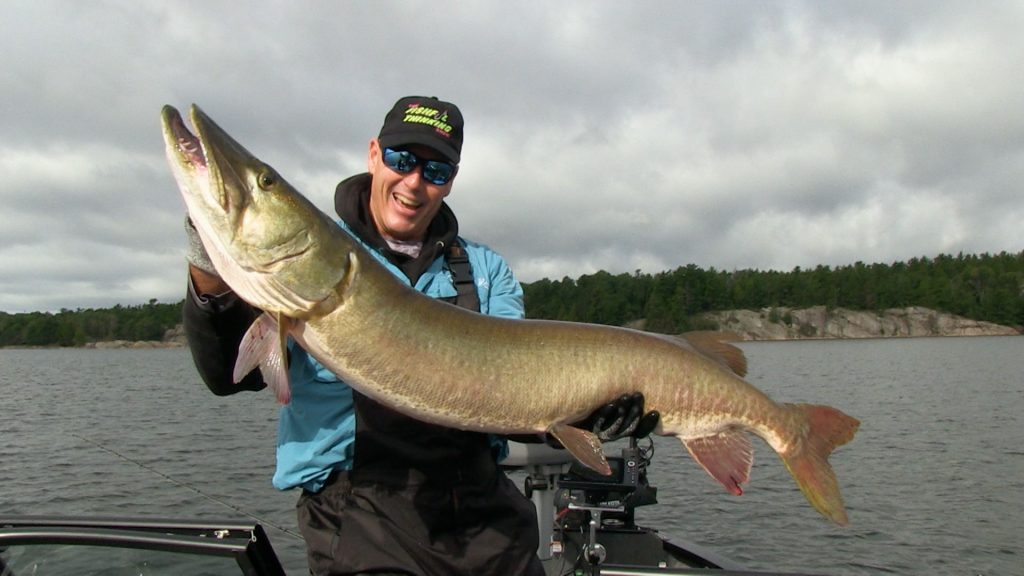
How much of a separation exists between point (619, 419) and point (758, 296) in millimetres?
108382

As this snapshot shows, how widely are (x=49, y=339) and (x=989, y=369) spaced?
11731 cm

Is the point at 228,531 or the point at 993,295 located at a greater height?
the point at 993,295

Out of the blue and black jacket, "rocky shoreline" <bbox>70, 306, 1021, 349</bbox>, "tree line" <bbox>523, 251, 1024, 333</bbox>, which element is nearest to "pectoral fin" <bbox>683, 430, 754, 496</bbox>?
the blue and black jacket

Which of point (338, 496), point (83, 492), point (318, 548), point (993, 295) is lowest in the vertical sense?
point (83, 492)

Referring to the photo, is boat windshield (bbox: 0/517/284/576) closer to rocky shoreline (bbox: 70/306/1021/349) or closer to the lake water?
the lake water

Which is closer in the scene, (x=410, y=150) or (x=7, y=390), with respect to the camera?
(x=410, y=150)

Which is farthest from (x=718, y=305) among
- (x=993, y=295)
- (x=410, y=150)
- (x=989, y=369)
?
(x=410, y=150)

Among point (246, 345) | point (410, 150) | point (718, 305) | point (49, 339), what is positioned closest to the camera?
point (246, 345)

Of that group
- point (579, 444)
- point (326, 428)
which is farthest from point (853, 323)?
point (326, 428)

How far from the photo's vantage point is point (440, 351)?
2641 mm

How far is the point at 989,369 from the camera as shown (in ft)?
124

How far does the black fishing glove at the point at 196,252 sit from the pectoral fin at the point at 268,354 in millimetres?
268

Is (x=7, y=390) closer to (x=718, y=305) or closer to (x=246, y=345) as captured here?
(x=246, y=345)

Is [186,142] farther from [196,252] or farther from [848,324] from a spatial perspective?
[848,324]
